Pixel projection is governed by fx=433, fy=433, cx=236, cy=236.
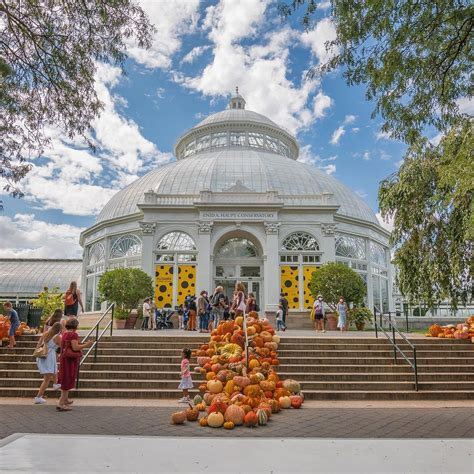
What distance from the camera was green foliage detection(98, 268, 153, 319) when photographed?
21.9 meters

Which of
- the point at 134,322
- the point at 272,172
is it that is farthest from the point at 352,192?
the point at 134,322

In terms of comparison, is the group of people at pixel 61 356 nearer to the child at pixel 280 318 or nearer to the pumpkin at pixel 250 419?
the pumpkin at pixel 250 419

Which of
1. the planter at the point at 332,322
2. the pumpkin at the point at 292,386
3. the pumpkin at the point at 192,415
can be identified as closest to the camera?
the pumpkin at the point at 192,415

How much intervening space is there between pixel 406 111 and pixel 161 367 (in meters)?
7.77

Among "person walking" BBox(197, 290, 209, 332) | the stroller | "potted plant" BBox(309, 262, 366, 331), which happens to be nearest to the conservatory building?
the stroller

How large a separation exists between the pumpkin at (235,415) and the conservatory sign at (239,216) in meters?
19.8

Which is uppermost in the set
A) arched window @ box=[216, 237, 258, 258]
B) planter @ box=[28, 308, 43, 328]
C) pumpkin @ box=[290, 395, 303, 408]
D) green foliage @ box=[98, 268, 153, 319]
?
arched window @ box=[216, 237, 258, 258]

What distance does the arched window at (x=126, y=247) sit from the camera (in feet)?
90.2

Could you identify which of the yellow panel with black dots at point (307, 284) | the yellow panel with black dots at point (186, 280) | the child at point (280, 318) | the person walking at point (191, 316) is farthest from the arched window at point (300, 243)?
the person walking at point (191, 316)

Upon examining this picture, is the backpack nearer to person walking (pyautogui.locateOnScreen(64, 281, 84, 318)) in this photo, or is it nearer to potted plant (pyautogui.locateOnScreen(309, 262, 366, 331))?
person walking (pyautogui.locateOnScreen(64, 281, 84, 318))

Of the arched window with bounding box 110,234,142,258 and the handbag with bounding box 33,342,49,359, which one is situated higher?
the arched window with bounding box 110,234,142,258

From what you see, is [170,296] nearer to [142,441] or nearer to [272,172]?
[272,172]

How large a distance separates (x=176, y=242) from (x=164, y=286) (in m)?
2.80

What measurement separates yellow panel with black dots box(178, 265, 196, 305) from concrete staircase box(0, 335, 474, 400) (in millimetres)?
12841
